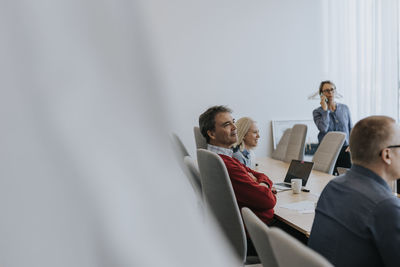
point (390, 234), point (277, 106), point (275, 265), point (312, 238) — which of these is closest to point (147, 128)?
point (275, 265)

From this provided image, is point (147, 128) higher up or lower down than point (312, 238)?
higher up

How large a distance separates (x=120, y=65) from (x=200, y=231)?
110mm

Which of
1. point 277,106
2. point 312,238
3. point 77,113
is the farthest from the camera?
point 277,106

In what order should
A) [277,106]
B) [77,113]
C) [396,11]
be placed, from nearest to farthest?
[77,113] < [396,11] < [277,106]

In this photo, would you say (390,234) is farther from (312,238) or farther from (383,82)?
(383,82)

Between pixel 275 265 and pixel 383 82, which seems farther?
pixel 383 82

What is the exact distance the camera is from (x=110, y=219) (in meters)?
0.23

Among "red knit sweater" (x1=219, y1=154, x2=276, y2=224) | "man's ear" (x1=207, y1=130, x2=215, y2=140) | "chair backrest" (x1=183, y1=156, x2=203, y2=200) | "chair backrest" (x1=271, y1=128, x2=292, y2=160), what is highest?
"chair backrest" (x1=183, y1=156, x2=203, y2=200)

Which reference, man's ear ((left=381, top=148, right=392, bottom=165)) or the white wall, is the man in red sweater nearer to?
man's ear ((left=381, top=148, right=392, bottom=165))

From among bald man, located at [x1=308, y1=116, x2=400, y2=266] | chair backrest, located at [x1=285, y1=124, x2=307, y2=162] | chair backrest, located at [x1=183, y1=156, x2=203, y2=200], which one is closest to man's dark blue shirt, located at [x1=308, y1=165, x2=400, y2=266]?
bald man, located at [x1=308, y1=116, x2=400, y2=266]

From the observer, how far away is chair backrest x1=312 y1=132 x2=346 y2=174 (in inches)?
137

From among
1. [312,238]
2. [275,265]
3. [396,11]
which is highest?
[396,11]

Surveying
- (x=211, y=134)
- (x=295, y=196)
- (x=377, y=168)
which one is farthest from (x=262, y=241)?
(x=211, y=134)

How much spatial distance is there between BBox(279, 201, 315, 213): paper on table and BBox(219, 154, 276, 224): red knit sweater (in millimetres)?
102
